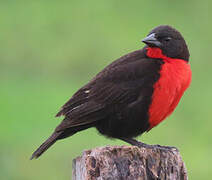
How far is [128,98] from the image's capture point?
721 cm

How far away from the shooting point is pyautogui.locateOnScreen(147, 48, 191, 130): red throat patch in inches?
280

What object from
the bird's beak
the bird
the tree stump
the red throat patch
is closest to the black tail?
the bird

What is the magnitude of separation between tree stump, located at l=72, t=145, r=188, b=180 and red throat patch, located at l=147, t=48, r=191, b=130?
1.05 meters

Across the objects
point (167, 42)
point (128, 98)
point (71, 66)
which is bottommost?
point (71, 66)

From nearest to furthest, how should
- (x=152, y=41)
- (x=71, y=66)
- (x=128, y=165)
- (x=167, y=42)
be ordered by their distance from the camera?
1. (x=128, y=165)
2. (x=152, y=41)
3. (x=167, y=42)
4. (x=71, y=66)

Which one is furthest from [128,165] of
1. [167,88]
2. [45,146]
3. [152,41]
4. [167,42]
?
[167,42]

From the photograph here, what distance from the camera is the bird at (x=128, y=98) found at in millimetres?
7121

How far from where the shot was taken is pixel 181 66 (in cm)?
737

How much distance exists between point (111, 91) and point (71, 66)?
695cm

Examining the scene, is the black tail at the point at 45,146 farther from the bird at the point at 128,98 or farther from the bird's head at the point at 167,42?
the bird's head at the point at 167,42

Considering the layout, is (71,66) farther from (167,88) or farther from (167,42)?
(167,88)

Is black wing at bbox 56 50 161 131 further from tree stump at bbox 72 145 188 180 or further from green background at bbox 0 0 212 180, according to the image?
green background at bbox 0 0 212 180

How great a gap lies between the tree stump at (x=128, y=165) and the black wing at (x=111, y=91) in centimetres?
108

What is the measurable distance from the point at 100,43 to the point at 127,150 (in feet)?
29.4
